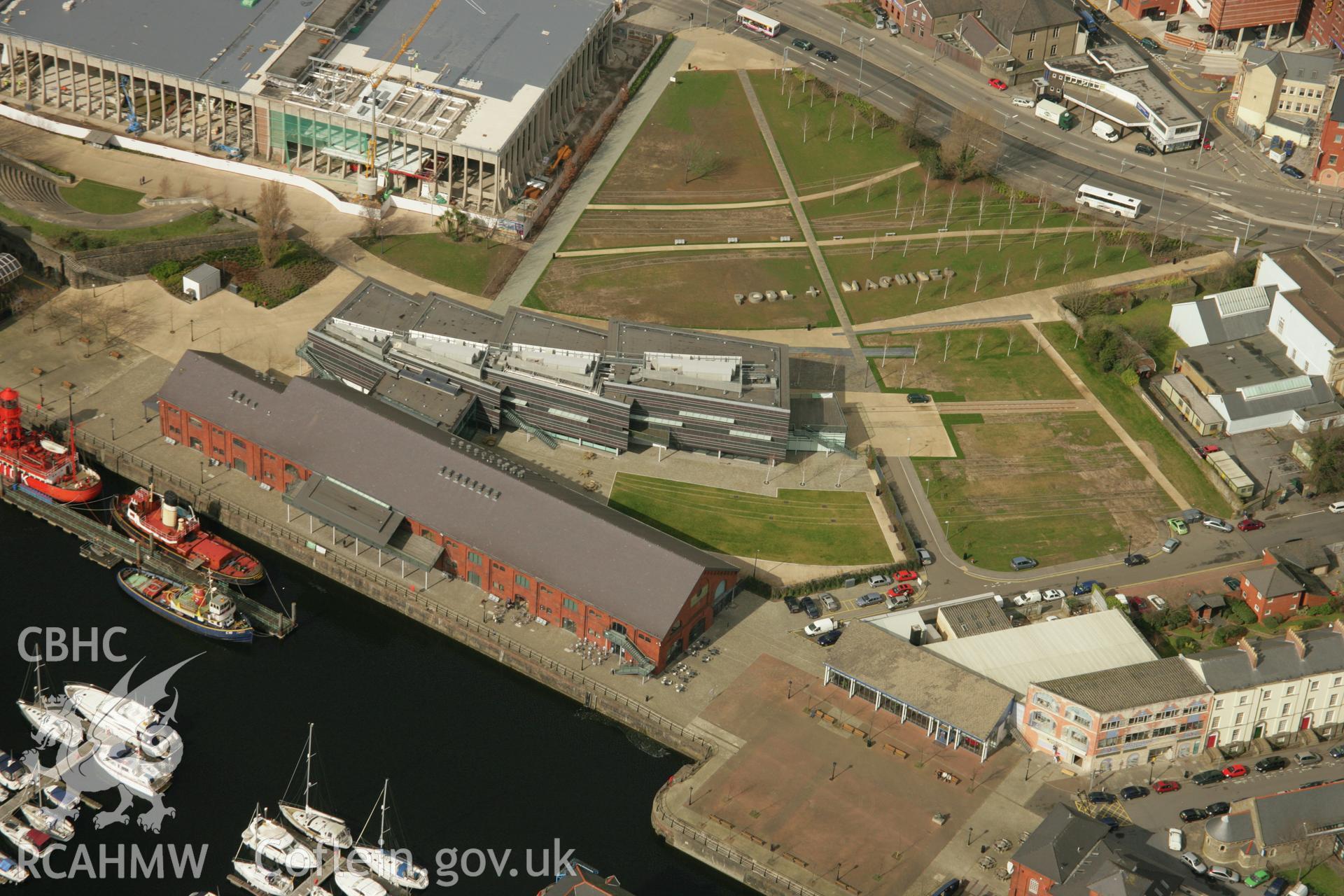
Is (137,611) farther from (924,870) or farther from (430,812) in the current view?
(924,870)

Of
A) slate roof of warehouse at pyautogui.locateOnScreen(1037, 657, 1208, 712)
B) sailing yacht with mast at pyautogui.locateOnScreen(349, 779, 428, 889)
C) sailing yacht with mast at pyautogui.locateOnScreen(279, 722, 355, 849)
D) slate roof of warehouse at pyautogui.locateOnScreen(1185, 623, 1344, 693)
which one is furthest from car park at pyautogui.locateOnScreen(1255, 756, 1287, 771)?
sailing yacht with mast at pyautogui.locateOnScreen(279, 722, 355, 849)

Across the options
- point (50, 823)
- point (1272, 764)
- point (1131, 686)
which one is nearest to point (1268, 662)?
point (1272, 764)

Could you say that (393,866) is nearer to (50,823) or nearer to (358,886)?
(358,886)

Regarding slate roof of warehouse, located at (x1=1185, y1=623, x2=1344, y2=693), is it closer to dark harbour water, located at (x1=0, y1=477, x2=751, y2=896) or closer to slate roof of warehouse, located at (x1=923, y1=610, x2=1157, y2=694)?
slate roof of warehouse, located at (x1=923, y1=610, x2=1157, y2=694)

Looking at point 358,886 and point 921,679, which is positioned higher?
point 921,679

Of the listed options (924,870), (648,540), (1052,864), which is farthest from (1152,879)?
(648,540)
